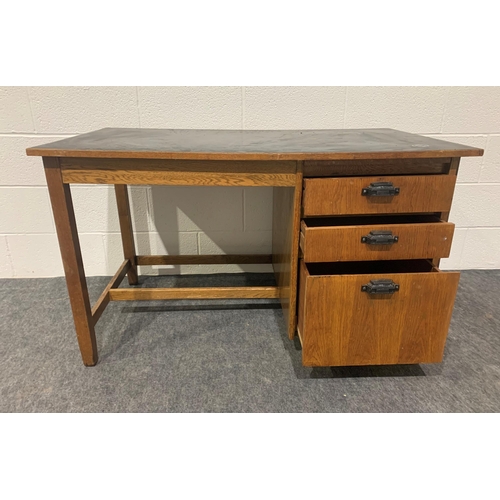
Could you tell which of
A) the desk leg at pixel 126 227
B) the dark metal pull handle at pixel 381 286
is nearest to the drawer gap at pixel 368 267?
the dark metal pull handle at pixel 381 286

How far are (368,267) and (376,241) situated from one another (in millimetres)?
297

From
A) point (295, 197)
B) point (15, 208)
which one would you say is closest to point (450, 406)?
point (295, 197)

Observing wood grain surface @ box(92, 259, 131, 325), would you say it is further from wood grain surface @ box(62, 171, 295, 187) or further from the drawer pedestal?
the drawer pedestal

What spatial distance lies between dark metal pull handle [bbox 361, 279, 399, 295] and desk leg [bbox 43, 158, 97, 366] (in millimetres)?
883

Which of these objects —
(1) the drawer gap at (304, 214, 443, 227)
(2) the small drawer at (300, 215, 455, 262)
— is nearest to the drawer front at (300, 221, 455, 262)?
(2) the small drawer at (300, 215, 455, 262)

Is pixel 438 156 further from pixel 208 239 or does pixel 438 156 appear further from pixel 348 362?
pixel 208 239

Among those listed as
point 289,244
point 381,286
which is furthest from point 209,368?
point 381,286

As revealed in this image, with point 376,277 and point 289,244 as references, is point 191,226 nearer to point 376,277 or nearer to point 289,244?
point 289,244

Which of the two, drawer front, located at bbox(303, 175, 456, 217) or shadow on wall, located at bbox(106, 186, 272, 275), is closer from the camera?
drawer front, located at bbox(303, 175, 456, 217)

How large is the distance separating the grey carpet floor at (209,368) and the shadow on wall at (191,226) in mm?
322

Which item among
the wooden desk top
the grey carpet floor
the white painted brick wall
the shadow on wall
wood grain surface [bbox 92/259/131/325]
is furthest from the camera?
the shadow on wall

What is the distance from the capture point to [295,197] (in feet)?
3.63

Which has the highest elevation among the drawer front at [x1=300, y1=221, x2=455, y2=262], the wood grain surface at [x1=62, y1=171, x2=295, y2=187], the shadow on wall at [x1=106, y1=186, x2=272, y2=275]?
the wood grain surface at [x1=62, y1=171, x2=295, y2=187]

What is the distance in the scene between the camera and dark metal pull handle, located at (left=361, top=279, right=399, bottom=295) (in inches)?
41.6
